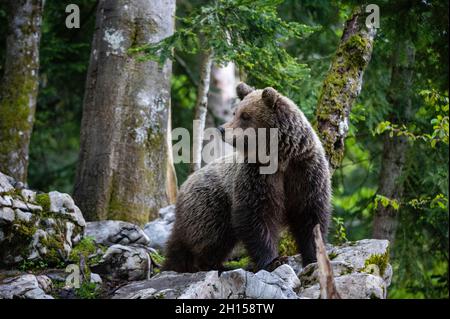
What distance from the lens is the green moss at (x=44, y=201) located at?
6.65m

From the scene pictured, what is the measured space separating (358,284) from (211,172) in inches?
107

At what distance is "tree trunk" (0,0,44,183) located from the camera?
26.3 ft

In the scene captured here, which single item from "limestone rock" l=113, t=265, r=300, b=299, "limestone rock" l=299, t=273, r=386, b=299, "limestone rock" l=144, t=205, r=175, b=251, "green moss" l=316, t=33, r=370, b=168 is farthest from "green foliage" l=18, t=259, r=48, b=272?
"green moss" l=316, t=33, r=370, b=168

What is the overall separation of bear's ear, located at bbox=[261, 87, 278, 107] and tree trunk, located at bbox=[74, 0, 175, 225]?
2133 mm

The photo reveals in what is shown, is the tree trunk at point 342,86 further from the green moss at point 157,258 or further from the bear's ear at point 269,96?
the green moss at point 157,258

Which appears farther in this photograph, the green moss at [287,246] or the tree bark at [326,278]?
the green moss at [287,246]

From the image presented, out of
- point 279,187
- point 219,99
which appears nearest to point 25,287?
point 279,187

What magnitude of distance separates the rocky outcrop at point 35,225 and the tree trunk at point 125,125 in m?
1.17

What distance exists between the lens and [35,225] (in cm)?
642

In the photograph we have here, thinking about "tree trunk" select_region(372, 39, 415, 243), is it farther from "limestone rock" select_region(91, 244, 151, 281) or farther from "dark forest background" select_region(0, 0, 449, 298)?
"limestone rock" select_region(91, 244, 151, 281)

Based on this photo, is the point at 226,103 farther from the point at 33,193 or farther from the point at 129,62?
the point at 33,193

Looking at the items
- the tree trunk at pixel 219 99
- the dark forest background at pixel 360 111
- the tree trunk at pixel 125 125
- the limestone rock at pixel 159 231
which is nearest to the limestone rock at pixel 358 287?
the dark forest background at pixel 360 111
